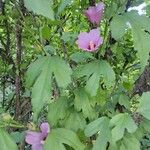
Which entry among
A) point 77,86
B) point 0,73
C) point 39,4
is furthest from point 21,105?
point 39,4

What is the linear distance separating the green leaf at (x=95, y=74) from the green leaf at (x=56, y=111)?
4.3 inches

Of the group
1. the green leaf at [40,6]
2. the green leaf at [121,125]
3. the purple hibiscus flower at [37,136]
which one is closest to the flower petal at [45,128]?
the purple hibiscus flower at [37,136]

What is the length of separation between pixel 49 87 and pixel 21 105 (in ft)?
3.16

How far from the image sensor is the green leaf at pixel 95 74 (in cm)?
124

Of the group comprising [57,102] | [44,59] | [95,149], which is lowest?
[95,149]

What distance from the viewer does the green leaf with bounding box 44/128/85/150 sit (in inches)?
47.5

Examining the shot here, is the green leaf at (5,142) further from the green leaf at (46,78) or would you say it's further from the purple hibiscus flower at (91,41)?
the purple hibiscus flower at (91,41)

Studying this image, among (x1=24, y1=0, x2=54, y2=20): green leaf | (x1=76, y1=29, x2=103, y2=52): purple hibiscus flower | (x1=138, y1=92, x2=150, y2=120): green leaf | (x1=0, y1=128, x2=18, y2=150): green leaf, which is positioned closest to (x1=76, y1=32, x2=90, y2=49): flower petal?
(x1=76, y1=29, x2=103, y2=52): purple hibiscus flower

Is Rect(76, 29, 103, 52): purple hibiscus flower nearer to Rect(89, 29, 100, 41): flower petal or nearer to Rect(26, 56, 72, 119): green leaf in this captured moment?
Rect(89, 29, 100, 41): flower petal

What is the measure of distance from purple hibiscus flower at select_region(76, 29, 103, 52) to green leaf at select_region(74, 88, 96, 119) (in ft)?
0.46

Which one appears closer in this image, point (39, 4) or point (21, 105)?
point (39, 4)

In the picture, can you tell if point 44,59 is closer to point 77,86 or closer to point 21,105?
point 77,86

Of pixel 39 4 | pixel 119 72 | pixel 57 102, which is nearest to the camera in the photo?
pixel 39 4

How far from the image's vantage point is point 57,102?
134cm
